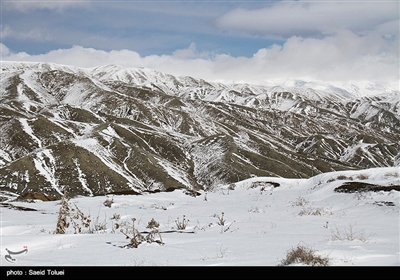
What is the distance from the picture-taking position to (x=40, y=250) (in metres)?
6.63

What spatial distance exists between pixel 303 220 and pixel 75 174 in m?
88.2

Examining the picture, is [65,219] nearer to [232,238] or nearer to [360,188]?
[232,238]

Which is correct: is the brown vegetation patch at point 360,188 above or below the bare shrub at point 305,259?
below

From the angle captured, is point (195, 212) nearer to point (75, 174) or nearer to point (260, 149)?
point (75, 174)

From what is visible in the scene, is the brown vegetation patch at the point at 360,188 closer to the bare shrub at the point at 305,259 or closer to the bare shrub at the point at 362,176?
the bare shrub at the point at 362,176

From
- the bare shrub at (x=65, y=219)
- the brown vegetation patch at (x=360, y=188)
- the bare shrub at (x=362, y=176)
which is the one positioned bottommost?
the bare shrub at (x=362, y=176)

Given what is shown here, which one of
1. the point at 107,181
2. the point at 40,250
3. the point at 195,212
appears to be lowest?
the point at 107,181

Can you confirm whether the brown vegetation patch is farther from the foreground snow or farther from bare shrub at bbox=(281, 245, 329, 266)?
bare shrub at bbox=(281, 245, 329, 266)

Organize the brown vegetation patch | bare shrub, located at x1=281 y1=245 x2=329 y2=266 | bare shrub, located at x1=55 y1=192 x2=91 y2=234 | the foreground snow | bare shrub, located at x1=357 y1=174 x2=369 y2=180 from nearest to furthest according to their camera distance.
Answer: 1. bare shrub, located at x1=281 y1=245 x2=329 y2=266
2. the foreground snow
3. bare shrub, located at x1=55 y1=192 x2=91 y2=234
4. the brown vegetation patch
5. bare shrub, located at x1=357 y1=174 x2=369 y2=180

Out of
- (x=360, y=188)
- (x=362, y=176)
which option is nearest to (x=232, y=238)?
(x=360, y=188)

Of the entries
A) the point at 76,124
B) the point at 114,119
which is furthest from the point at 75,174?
the point at 114,119

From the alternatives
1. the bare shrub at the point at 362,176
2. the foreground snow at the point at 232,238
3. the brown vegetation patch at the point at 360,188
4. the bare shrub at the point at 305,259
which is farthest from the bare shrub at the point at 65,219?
the bare shrub at the point at 362,176

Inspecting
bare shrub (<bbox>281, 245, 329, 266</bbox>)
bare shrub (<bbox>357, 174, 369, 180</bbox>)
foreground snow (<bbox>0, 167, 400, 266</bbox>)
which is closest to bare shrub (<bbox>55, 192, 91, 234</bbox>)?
foreground snow (<bbox>0, 167, 400, 266</bbox>)

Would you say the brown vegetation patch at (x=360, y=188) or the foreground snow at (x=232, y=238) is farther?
the brown vegetation patch at (x=360, y=188)
